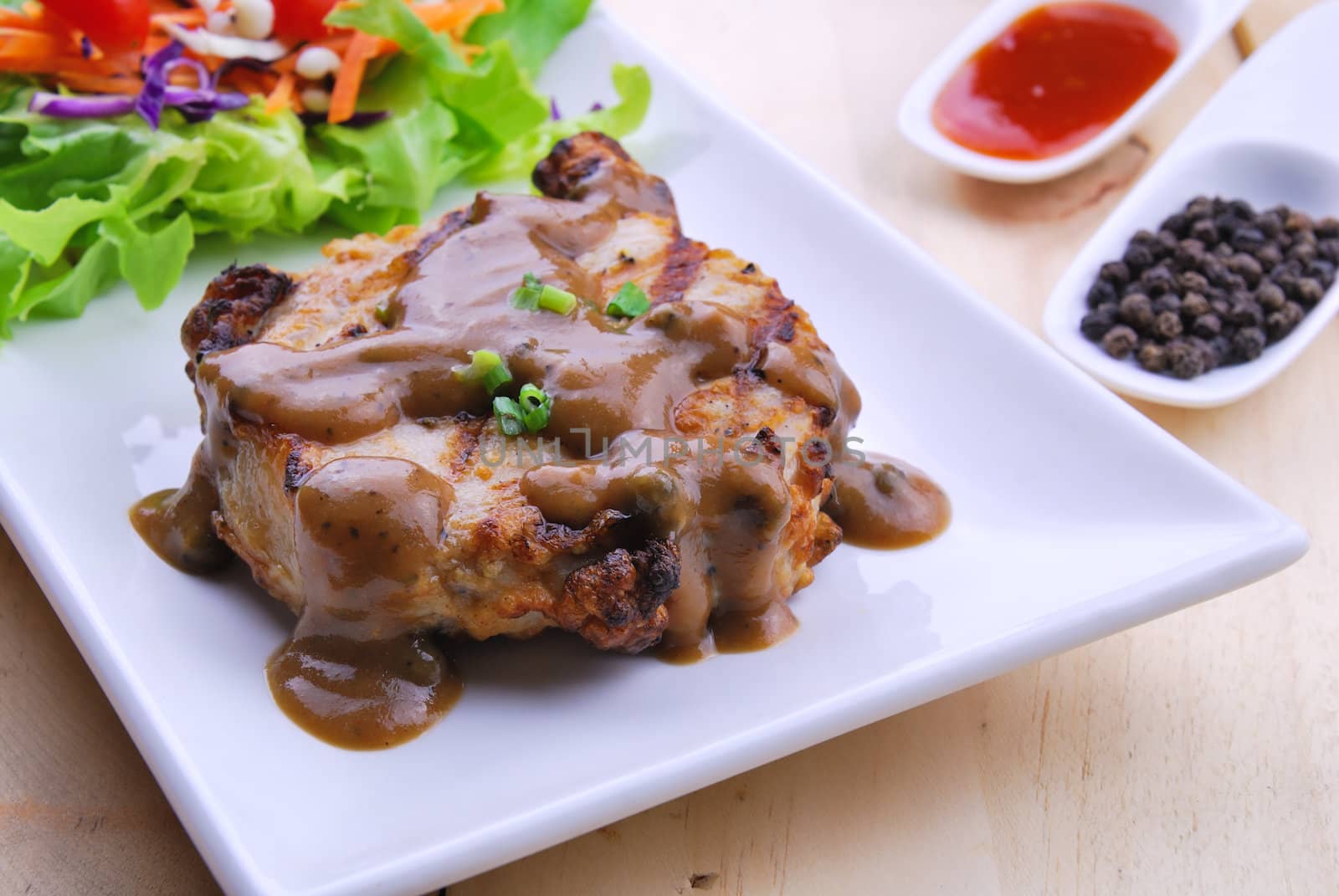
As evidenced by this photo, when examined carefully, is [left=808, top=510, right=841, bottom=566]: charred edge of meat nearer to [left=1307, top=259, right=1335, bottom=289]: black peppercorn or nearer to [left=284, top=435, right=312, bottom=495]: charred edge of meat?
[left=284, top=435, right=312, bottom=495]: charred edge of meat

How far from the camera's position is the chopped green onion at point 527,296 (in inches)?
120

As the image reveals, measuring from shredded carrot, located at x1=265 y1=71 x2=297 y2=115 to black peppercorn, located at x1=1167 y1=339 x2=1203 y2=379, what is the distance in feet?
10.5

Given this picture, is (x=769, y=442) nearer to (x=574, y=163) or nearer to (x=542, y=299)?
(x=542, y=299)

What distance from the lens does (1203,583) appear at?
2.88 metres

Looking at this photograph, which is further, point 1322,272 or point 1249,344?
point 1322,272

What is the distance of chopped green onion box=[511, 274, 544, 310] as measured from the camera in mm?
3055

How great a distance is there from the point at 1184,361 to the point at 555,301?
2.22 metres

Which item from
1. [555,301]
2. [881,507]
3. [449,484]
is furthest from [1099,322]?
[449,484]

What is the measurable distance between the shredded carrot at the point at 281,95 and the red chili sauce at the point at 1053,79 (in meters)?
2.61

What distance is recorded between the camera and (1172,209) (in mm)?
4750

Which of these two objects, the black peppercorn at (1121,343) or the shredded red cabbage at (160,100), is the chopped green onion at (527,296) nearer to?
the shredded red cabbage at (160,100)

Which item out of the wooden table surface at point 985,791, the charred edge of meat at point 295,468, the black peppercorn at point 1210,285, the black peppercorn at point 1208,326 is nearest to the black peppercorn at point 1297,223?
the black peppercorn at point 1210,285

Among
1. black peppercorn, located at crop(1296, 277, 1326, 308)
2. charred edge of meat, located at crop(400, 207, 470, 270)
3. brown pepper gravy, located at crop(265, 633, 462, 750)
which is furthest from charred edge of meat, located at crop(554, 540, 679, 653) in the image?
black peppercorn, located at crop(1296, 277, 1326, 308)

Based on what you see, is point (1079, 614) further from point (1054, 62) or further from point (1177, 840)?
point (1054, 62)
